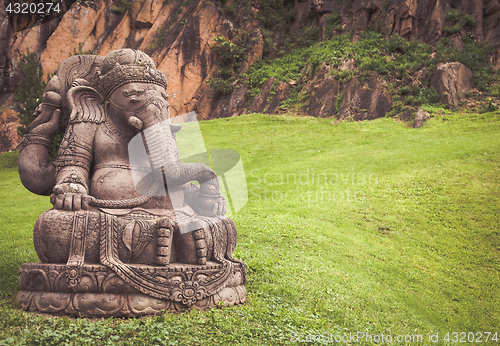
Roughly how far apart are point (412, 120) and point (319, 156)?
6423 mm

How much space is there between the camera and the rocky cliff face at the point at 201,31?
73.8 feet

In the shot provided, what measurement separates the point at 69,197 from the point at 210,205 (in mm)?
1380

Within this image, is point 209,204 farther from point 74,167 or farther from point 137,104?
point 74,167

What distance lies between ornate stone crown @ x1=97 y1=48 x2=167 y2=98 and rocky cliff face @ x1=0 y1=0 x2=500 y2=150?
1735cm

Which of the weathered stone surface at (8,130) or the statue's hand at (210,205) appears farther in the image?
the weathered stone surface at (8,130)

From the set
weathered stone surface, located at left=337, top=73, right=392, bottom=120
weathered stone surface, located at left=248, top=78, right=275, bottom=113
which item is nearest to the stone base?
weathered stone surface, located at left=337, top=73, right=392, bottom=120

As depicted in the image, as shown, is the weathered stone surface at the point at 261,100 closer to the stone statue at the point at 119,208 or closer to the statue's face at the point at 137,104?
the stone statue at the point at 119,208

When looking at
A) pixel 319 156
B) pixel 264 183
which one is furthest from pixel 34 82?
pixel 319 156

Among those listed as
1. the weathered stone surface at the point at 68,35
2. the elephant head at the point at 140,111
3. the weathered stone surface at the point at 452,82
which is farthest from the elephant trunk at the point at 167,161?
the weathered stone surface at the point at 68,35

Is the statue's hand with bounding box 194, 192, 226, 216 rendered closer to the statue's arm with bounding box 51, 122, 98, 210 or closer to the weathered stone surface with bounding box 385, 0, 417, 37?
the statue's arm with bounding box 51, 122, 98, 210

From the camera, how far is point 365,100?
19.8 m

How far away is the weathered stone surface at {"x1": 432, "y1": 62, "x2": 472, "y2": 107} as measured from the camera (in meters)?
18.3

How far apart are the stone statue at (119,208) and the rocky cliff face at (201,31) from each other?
17479 mm

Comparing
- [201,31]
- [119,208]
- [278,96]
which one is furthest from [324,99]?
[119,208]
